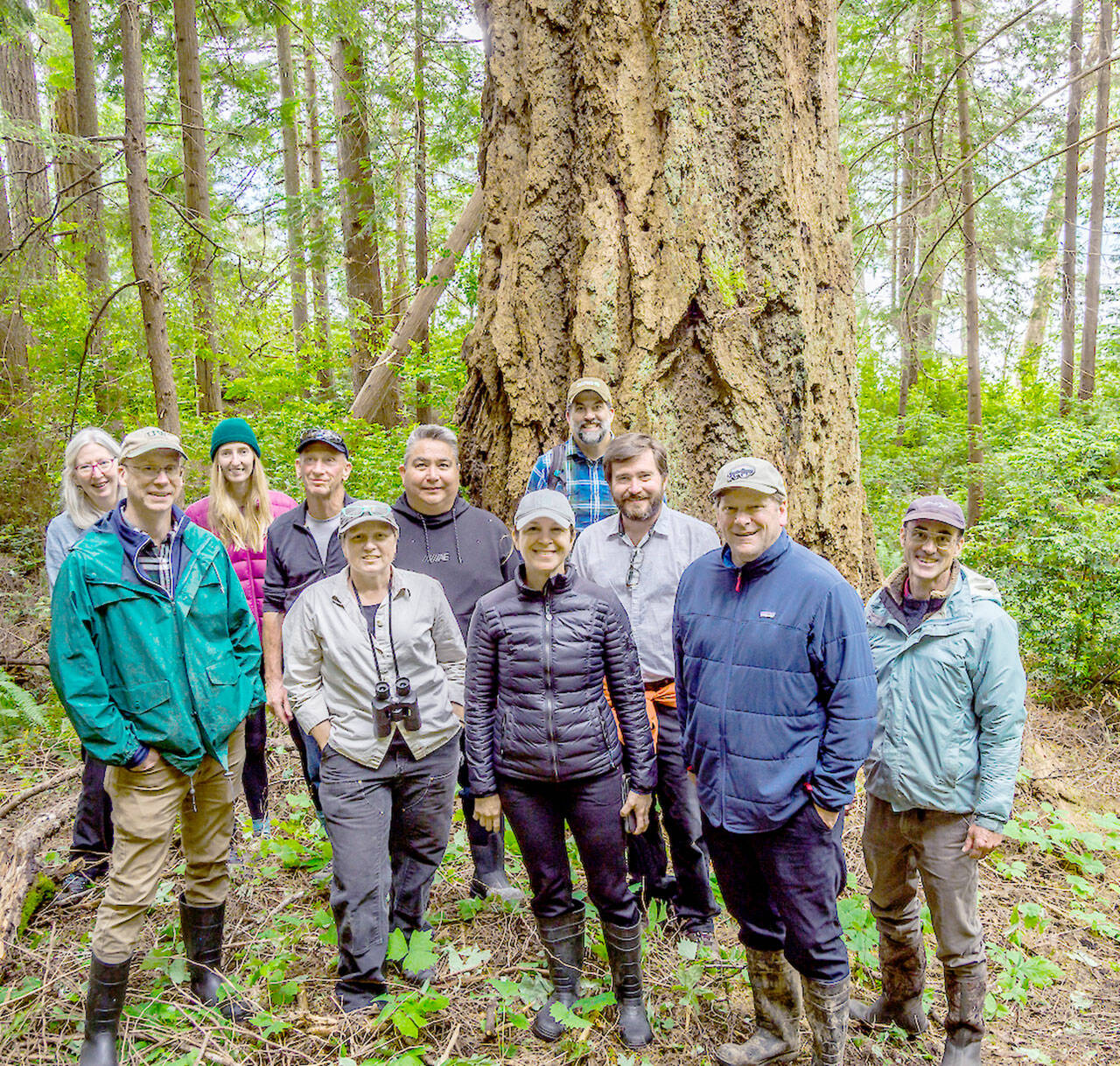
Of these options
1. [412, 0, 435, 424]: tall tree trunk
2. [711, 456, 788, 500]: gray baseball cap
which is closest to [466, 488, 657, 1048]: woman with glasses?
[711, 456, 788, 500]: gray baseball cap

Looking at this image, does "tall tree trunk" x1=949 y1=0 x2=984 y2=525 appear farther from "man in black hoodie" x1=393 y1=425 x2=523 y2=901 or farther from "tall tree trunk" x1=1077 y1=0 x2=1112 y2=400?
"man in black hoodie" x1=393 y1=425 x2=523 y2=901

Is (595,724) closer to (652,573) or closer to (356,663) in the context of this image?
(652,573)

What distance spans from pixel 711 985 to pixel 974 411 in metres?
12.4

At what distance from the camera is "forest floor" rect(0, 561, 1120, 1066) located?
277 centimetres

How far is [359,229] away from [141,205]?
4.79m

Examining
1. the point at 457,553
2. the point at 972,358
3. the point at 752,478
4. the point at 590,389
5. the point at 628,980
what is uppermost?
the point at 972,358

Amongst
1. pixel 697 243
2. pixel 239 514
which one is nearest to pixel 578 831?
pixel 239 514

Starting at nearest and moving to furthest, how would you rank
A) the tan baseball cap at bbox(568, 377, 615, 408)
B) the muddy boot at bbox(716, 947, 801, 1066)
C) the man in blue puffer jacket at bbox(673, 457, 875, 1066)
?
the man in blue puffer jacket at bbox(673, 457, 875, 1066)
the muddy boot at bbox(716, 947, 801, 1066)
the tan baseball cap at bbox(568, 377, 615, 408)

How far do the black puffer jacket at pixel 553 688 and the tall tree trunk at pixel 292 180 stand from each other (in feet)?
30.8

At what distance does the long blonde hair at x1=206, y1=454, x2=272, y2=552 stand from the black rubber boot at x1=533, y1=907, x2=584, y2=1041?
8.10ft

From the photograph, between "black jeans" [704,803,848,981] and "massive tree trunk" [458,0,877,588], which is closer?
"black jeans" [704,803,848,981]

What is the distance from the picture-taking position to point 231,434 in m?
3.98

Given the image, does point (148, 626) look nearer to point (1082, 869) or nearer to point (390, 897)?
point (390, 897)

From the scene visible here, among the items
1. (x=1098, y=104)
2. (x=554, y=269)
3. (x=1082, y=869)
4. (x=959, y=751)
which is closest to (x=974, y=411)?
(x=1098, y=104)
